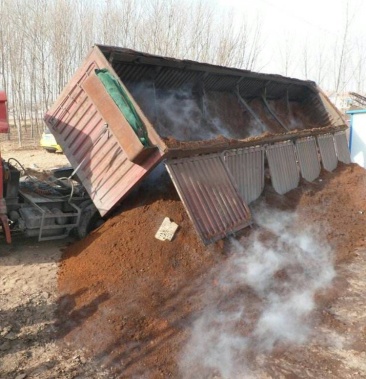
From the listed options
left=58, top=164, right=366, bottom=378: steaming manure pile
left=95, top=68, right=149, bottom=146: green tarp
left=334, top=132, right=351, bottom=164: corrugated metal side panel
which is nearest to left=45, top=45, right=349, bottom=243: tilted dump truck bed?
left=95, top=68, right=149, bottom=146: green tarp

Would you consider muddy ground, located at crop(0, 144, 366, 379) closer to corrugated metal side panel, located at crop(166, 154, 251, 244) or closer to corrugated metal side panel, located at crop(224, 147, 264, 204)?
corrugated metal side panel, located at crop(166, 154, 251, 244)

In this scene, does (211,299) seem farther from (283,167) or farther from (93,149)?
(283,167)

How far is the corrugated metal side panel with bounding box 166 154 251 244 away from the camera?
5336 mm

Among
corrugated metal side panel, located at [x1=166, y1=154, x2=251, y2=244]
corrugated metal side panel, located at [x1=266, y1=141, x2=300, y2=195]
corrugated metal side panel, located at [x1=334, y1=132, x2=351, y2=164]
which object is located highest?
corrugated metal side panel, located at [x1=166, y1=154, x2=251, y2=244]

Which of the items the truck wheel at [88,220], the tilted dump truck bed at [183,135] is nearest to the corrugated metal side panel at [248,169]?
the tilted dump truck bed at [183,135]

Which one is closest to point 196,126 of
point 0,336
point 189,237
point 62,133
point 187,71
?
point 187,71

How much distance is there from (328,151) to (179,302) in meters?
6.97

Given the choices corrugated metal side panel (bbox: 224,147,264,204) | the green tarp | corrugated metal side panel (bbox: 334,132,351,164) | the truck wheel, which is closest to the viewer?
the green tarp

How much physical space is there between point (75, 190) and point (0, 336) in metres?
3.13

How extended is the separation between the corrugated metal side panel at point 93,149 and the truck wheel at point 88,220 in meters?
0.31

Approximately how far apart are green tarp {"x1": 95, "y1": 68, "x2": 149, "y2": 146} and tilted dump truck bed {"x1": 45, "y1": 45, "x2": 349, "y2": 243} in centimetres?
1

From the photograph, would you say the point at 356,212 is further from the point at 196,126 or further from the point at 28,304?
the point at 28,304

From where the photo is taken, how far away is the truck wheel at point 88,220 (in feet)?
20.1

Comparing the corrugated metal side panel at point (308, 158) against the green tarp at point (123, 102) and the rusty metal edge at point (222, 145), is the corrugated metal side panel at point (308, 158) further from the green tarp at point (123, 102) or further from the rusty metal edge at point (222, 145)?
the green tarp at point (123, 102)
